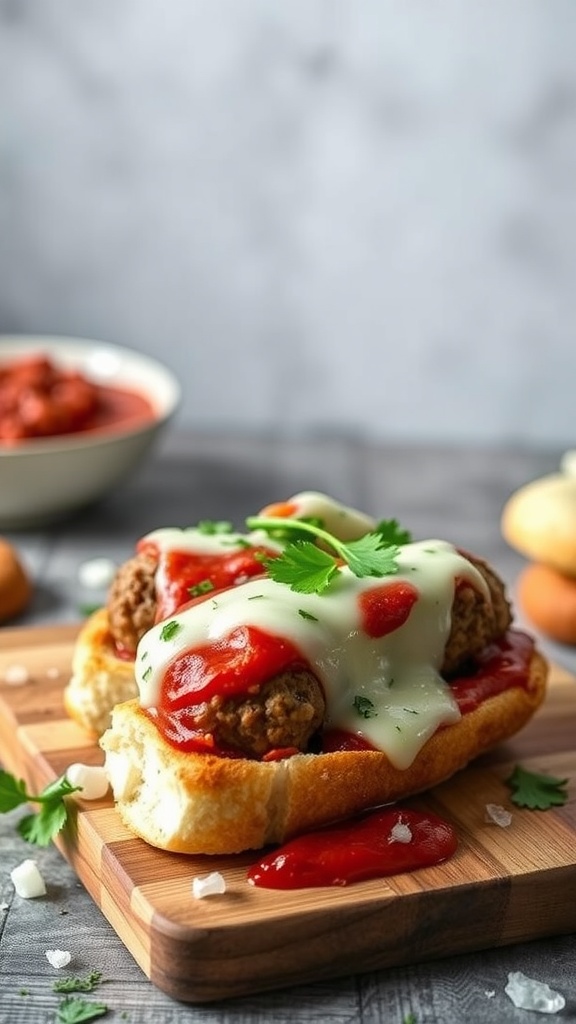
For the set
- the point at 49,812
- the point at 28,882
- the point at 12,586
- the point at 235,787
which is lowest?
the point at 12,586

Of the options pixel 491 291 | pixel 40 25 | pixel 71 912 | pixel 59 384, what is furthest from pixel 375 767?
pixel 40 25

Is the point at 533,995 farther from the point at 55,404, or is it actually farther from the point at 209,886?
the point at 55,404

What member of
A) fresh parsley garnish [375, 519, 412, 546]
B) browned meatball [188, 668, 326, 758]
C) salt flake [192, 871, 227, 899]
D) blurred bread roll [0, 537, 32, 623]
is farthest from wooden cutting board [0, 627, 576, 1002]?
blurred bread roll [0, 537, 32, 623]

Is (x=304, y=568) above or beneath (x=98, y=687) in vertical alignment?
above

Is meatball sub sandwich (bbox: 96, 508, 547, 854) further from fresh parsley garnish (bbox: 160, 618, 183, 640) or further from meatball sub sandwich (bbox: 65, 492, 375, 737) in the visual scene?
meatball sub sandwich (bbox: 65, 492, 375, 737)

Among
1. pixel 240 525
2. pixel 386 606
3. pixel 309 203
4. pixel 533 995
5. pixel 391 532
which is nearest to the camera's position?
pixel 533 995

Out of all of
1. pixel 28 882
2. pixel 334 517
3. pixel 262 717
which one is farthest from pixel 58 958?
pixel 334 517
